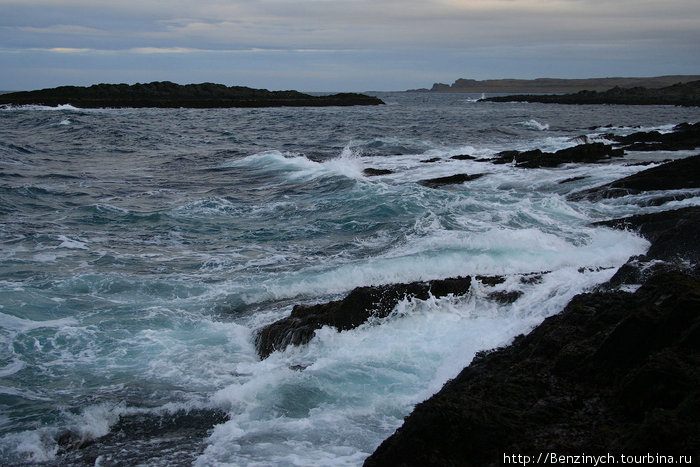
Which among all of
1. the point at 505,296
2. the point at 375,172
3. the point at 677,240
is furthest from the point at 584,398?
the point at 375,172

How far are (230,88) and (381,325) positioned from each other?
80.1 metres

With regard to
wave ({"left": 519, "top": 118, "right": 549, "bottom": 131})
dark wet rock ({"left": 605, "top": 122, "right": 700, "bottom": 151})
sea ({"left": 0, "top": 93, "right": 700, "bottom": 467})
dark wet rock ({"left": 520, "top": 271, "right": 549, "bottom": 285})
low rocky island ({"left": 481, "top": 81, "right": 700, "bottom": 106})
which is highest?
low rocky island ({"left": 481, "top": 81, "right": 700, "bottom": 106})

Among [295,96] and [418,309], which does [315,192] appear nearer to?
[418,309]

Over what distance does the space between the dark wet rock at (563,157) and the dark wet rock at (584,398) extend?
1606 centimetres

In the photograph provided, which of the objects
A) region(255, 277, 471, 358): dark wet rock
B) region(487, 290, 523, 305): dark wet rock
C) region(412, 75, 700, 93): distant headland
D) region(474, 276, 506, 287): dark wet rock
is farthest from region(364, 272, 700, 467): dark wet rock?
region(412, 75, 700, 93): distant headland

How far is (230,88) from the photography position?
82.8 meters

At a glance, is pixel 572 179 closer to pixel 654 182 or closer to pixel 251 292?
pixel 654 182

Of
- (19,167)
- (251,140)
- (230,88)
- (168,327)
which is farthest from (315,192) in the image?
(230,88)

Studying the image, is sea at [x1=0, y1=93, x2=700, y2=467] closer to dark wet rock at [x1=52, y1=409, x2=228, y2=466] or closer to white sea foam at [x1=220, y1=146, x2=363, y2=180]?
dark wet rock at [x1=52, y1=409, x2=228, y2=466]

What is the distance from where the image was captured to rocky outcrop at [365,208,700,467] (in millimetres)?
3520

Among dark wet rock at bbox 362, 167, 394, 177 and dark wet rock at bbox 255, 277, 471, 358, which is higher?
dark wet rock at bbox 362, 167, 394, 177

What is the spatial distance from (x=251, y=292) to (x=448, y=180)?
10146 millimetres

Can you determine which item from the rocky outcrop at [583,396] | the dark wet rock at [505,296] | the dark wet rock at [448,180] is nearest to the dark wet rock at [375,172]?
the dark wet rock at [448,180]

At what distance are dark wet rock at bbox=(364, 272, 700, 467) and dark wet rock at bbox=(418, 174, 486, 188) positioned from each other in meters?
12.7
